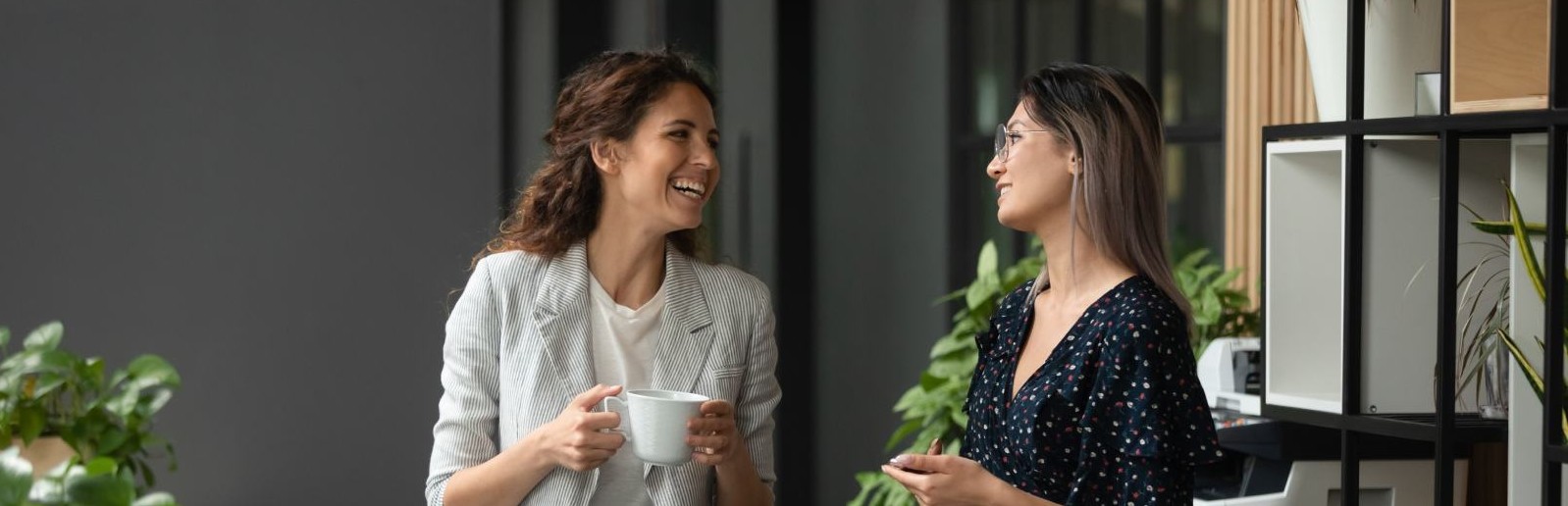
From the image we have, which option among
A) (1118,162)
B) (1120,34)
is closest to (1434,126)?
(1118,162)

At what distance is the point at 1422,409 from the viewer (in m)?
2.22

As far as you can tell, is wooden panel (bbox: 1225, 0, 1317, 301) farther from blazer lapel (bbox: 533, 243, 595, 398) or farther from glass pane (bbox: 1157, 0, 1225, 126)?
blazer lapel (bbox: 533, 243, 595, 398)

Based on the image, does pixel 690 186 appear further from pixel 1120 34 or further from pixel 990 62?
pixel 990 62

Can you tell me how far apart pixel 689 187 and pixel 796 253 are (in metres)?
3.55

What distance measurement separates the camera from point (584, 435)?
1727mm

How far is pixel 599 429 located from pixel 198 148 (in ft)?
12.9

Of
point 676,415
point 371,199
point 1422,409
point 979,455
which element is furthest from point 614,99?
point 371,199

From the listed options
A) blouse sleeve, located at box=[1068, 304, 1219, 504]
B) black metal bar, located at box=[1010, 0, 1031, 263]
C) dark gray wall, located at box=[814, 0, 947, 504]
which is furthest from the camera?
dark gray wall, located at box=[814, 0, 947, 504]

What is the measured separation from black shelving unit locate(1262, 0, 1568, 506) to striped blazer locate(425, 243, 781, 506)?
0.84m

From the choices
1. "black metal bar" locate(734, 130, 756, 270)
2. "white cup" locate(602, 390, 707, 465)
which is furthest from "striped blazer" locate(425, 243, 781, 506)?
"black metal bar" locate(734, 130, 756, 270)

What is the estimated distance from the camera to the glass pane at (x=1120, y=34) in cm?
488

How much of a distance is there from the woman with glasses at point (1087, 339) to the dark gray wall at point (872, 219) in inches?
146

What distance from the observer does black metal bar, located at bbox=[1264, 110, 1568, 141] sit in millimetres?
1869

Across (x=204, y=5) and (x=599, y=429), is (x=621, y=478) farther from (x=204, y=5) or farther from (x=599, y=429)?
(x=204, y=5)
